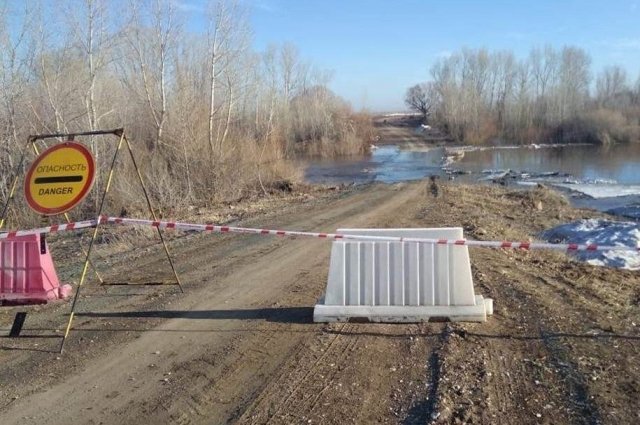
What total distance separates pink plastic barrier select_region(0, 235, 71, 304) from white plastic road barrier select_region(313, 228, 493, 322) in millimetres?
3828

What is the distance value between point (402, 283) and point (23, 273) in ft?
16.6

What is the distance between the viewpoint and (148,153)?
882 inches

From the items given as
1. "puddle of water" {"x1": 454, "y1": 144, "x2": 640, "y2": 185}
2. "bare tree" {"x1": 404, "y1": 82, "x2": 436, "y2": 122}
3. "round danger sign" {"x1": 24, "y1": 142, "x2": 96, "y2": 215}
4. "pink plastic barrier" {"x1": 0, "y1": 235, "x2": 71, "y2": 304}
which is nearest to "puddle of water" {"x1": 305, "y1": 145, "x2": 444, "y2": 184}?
"puddle of water" {"x1": 454, "y1": 144, "x2": 640, "y2": 185}

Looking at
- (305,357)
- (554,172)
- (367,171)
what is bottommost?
(554,172)

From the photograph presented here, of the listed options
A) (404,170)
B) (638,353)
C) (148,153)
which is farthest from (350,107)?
(638,353)

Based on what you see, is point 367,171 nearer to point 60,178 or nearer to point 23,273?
point 23,273

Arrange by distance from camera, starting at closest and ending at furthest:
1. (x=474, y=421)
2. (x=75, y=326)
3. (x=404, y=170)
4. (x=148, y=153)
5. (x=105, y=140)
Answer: (x=474, y=421) → (x=75, y=326) → (x=105, y=140) → (x=148, y=153) → (x=404, y=170)

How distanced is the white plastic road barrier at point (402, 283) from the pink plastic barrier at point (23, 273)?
12.6ft

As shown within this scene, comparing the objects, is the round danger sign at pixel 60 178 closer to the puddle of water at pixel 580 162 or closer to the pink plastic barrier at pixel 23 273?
the pink plastic barrier at pixel 23 273

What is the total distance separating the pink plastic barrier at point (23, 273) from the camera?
769 cm

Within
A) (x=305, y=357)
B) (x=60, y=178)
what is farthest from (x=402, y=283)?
(x=60, y=178)

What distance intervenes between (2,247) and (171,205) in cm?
1201

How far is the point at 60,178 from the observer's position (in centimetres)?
692

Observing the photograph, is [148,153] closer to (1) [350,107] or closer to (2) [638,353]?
(2) [638,353]
